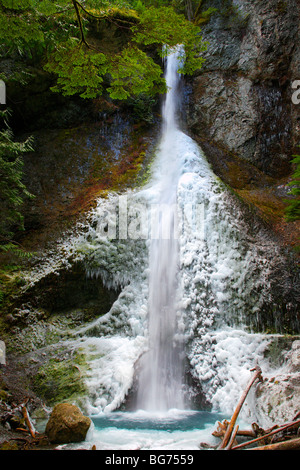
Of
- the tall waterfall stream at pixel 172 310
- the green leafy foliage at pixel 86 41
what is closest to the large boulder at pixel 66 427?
the tall waterfall stream at pixel 172 310

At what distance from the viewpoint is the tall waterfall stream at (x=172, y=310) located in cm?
433

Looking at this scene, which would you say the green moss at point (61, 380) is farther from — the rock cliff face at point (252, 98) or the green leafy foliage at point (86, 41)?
the rock cliff face at point (252, 98)

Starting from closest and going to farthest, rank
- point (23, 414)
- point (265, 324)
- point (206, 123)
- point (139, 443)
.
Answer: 1. point (139, 443)
2. point (23, 414)
3. point (265, 324)
4. point (206, 123)

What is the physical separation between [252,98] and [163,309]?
803cm

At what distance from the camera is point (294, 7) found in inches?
369

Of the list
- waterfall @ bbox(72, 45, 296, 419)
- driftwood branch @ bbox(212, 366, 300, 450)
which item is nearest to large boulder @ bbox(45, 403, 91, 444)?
waterfall @ bbox(72, 45, 296, 419)

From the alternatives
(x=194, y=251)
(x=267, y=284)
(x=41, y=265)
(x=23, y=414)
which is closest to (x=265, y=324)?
(x=267, y=284)

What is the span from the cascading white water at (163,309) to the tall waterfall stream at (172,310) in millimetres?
19

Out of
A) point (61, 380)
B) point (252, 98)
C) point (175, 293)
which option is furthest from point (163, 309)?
point (252, 98)

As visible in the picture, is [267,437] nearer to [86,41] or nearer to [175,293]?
[175,293]

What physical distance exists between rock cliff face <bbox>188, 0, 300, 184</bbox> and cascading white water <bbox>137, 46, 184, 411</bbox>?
2444 mm

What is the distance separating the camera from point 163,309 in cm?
573

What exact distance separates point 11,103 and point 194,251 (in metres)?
7.70
